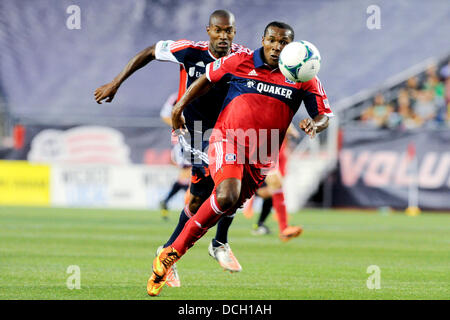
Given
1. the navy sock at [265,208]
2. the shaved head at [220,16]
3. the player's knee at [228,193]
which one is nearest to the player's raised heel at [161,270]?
the player's knee at [228,193]

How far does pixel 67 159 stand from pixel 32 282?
1464 cm

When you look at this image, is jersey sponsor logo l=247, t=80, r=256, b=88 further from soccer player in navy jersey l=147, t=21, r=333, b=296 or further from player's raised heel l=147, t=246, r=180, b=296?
player's raised heel l=147, t=246, r=180, b=296

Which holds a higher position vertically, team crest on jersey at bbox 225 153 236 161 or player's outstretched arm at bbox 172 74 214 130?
A: player's outstretched arm at bbox 172 74 214 130

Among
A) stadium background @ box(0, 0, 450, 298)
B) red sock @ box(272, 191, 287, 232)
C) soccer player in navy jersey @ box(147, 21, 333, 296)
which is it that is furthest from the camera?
stadium background @ box(0, 0, 450, 298)

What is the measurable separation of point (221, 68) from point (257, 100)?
399mm

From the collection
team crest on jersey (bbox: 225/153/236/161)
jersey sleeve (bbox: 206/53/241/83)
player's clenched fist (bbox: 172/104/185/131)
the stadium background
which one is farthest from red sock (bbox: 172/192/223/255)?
the stadium background

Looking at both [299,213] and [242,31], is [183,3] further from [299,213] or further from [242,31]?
[299,213]

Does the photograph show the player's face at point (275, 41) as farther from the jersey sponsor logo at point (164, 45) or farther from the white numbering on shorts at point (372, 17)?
the white numbering on shorts at point (372, 17)

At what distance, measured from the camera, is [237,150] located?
6.37 m

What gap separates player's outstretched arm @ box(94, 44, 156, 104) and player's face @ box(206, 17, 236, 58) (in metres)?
0.59

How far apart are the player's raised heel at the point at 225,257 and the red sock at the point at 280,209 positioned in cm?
384

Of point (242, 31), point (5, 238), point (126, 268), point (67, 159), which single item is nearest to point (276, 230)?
point (5, 238)

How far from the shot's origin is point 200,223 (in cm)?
616

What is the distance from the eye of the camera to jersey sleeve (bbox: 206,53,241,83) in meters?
6.40
